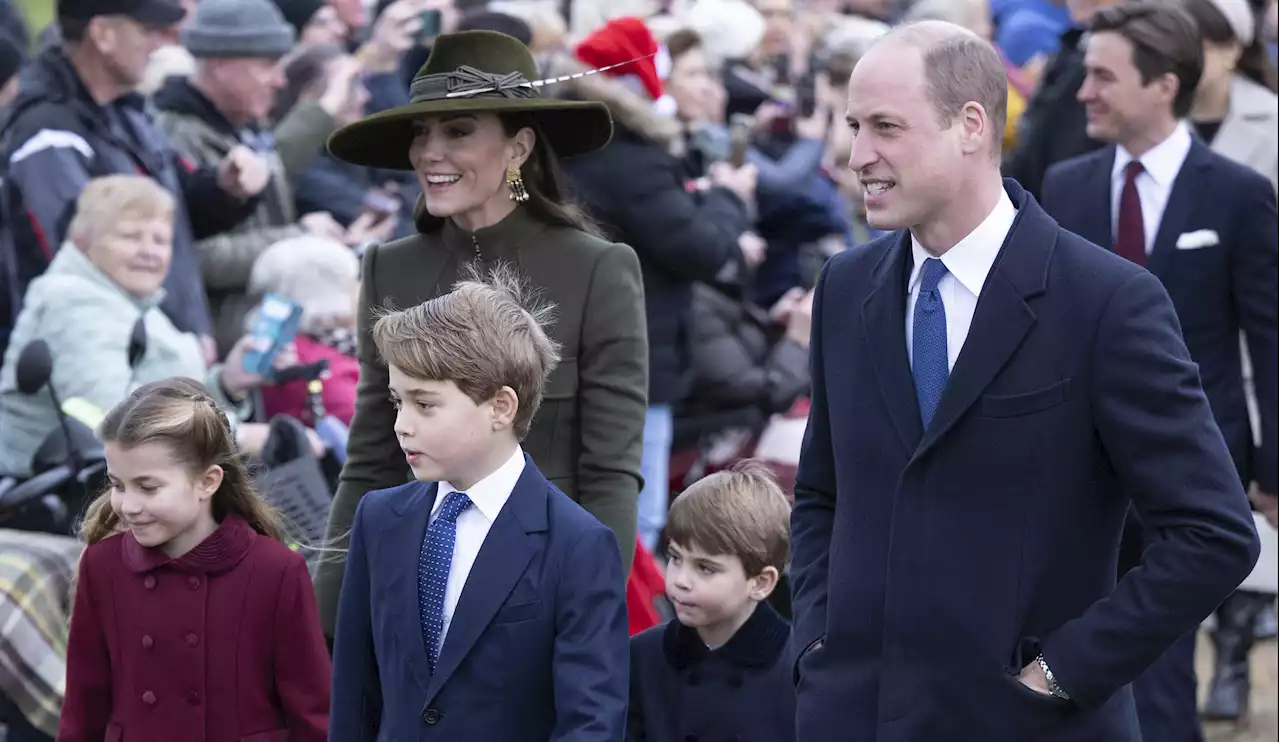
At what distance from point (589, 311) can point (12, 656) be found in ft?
6.20

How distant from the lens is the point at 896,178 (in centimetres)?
304

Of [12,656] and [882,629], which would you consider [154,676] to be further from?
[882,629]


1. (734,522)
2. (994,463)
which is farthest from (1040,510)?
(734,522)

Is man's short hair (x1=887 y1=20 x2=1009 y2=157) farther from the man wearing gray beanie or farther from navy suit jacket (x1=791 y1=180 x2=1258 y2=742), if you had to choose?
the man wearing gray beanie

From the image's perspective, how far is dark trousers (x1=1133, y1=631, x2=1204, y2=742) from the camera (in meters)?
5.38

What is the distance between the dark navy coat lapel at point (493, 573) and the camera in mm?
3340

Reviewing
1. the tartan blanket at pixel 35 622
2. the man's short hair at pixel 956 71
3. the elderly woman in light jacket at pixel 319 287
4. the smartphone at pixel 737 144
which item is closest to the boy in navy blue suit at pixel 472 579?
the man's short hair at pixel 956 71

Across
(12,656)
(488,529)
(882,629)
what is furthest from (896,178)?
(12,656)

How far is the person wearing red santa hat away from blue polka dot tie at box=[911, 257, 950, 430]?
286 cm

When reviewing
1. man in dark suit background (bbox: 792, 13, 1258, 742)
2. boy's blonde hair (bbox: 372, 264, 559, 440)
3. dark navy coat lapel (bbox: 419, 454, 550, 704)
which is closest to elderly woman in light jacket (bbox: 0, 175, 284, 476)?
boy's blonde hair (bbox: 372, 264, 559, 440)

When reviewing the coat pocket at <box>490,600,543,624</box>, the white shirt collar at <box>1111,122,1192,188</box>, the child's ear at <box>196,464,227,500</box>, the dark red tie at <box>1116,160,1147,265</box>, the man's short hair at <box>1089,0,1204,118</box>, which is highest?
the coat pocket at <box>490,600,543,624</box>

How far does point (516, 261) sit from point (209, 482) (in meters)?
0.82

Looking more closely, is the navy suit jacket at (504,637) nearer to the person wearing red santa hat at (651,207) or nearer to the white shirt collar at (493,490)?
the white shirt collar at (493,490)

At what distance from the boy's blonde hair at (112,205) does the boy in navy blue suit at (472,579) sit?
276cm
